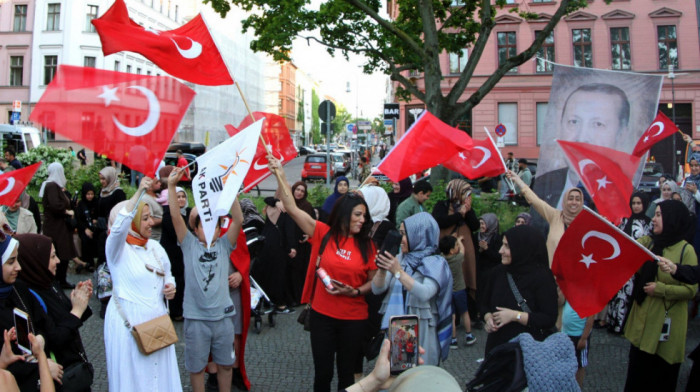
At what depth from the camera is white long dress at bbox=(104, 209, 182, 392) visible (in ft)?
13.4

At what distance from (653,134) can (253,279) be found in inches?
203

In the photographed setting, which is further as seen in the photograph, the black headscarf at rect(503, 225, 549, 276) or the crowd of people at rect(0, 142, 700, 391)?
the black headscarf at rect(503, 225, 549, 276)

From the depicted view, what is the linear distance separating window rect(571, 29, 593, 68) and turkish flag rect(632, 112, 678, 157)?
33064 millimetres

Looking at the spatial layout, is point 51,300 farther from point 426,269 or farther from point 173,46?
point 173,46

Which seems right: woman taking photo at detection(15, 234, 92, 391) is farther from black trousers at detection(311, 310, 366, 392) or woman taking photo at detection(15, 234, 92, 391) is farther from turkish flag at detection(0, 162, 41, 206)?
turkish flag at detection(0, 162, 41, 206)

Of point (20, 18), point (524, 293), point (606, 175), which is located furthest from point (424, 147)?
point (20, 18)

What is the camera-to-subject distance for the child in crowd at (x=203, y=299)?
4.70 meters

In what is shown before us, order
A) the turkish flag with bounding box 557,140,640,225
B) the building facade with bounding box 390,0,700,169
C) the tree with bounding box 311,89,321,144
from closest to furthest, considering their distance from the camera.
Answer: the turkish flag with bounding box 557,140,640,225 → the building facade with bounding box 390,0,700,169 → the tree with bounding box 311,89,321,144

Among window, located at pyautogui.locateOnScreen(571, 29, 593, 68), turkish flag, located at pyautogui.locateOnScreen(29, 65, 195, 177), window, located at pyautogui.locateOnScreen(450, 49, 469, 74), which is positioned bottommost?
turkish flag, located at pyautogui.locateOnScreen(29, 65, 195, 177)

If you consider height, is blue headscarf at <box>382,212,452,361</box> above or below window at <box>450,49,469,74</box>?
below

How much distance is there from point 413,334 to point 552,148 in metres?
4.13

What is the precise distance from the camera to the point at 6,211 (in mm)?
7566

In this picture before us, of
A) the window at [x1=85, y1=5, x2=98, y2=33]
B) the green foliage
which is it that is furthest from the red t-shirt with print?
the window at [x1=85, y1=5, x2=98, y2=33]

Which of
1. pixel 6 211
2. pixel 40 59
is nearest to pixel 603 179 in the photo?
pixel 6 211
